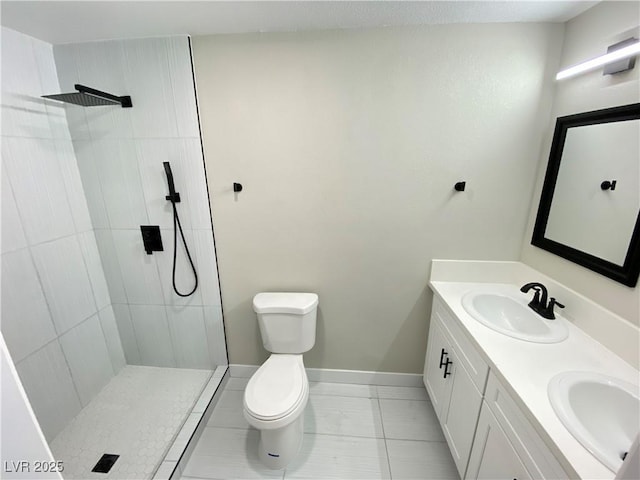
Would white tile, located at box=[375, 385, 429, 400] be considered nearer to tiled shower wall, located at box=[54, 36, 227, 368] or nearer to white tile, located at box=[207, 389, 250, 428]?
white tile, located at box=[207, 389, 250, 428]

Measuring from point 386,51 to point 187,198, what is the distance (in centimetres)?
150

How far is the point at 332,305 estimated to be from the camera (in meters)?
1.92

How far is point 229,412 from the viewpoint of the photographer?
1860mm

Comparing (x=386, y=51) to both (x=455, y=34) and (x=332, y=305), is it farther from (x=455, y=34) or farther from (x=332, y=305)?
(x=332, y=305)

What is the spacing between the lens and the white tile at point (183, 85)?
155 centimetres

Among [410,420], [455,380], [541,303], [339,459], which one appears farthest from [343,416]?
[541,303]

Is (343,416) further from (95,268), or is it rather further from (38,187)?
(38,187)

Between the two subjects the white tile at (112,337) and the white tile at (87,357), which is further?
the white tile at (112,337)

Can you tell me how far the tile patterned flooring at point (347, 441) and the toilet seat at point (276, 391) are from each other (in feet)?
1.33

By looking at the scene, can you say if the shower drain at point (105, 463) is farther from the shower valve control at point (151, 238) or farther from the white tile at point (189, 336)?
the shower valve control at point (151, 238)

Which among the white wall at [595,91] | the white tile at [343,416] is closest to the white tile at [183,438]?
the white tile at [343,416]

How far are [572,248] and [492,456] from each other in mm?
1041

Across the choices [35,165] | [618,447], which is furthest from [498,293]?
[35,165]

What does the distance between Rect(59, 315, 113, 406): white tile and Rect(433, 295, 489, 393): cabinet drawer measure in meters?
2.35
